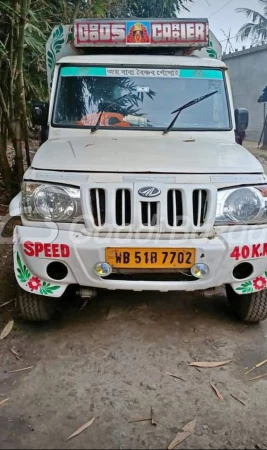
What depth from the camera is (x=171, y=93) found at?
11.9 ft

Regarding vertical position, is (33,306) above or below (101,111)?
below

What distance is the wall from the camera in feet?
53.8

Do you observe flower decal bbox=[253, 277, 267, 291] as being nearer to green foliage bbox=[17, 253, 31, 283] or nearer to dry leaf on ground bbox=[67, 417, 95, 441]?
dry leaf on ground bbox=[67, 417, 95, 441]

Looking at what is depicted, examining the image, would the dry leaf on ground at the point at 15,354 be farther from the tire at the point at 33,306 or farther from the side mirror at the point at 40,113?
the side mirror at the point at 40,113

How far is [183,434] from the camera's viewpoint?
2086 millimetres

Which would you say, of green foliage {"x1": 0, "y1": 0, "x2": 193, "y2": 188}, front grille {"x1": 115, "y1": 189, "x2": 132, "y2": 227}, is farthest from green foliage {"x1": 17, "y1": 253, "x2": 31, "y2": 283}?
green foliage {"x1": 0, "y1": 0, "x2": 193, "y2": 188}

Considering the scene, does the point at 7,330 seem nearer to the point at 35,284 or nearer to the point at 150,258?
the point at 35,284

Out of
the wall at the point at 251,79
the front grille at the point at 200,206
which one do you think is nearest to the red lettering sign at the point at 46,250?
the front grille at the point at 200,206

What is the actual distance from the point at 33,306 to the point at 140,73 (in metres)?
2.09

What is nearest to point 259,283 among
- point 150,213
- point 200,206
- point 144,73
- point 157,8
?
point 200,206

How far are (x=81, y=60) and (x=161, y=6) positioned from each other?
394 inches

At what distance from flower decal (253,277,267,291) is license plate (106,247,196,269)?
478 millimetres

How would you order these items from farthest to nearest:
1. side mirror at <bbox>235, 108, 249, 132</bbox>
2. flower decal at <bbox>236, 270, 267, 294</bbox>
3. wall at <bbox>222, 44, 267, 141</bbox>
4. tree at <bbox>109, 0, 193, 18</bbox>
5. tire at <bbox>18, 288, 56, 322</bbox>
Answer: wall at <bbox>222, 44, 267, 141</bbox> → tree at <bbox>109, 0, 193, 18</bbox> → side mirror at <bbox>235, 108, 249, 132</bbox> → tire at <bbox>18, 288, 56, 322</bbox> → flower decal at <bbox>236, 270, 267, 294</bbox>

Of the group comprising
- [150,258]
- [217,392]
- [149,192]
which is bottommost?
[217,392]
